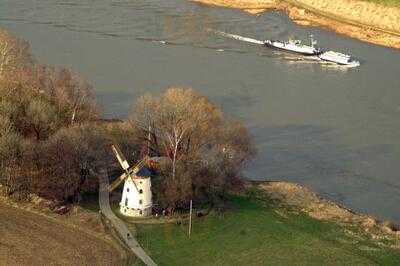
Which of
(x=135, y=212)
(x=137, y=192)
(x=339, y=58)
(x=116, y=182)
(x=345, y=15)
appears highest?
(x=345, y=15)

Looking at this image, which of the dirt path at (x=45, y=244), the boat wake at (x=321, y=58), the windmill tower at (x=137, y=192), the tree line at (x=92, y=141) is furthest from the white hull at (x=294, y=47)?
the dirt path at (x=45, y=244)

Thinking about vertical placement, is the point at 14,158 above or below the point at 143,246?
above

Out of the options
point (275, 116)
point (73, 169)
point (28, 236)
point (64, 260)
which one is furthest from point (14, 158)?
point (275, 116)

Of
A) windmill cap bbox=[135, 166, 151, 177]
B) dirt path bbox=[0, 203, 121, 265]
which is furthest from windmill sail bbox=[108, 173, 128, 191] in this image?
dirt path bbox=[0, 203, 121, 265]

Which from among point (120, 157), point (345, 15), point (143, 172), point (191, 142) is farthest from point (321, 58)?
point (143, 172)

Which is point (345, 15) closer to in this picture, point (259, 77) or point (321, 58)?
point (321, 58)

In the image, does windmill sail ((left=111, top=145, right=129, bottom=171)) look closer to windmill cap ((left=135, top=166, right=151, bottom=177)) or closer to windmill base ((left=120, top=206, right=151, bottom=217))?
windmill cap ((left=135, top=166, right=151, bottom=177))

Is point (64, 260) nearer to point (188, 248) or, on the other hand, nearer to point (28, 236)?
point (28, 236)
